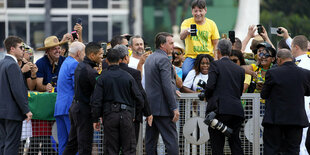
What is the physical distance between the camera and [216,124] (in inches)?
324


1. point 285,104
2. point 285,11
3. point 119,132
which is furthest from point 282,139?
point 285,11

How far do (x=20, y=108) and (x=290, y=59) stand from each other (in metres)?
4.02

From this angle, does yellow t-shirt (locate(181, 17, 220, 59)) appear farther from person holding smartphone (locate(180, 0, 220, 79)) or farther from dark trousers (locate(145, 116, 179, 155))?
dark trousers (locate(145, 116, 179, 155))

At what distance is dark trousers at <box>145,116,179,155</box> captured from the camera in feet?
29.0

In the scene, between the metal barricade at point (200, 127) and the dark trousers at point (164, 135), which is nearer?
the dark trousers at point (164, 135)

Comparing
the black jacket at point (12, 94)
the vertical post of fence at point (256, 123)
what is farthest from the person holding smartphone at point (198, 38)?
the black jacket at point (12, 94)

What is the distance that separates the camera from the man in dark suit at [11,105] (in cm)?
882

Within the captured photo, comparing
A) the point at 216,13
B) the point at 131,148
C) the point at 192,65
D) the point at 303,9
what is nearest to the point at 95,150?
the point at 131,148

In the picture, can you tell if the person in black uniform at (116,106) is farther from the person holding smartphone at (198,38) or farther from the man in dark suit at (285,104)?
the person holding smartphone at (198,38)

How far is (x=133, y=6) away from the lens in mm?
36375

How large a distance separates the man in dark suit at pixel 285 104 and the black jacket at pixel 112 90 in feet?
6.35

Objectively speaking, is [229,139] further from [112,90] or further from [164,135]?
[112,90]

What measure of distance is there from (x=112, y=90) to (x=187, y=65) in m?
2.33

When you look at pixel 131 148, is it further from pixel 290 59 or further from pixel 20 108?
pixel 290 59
